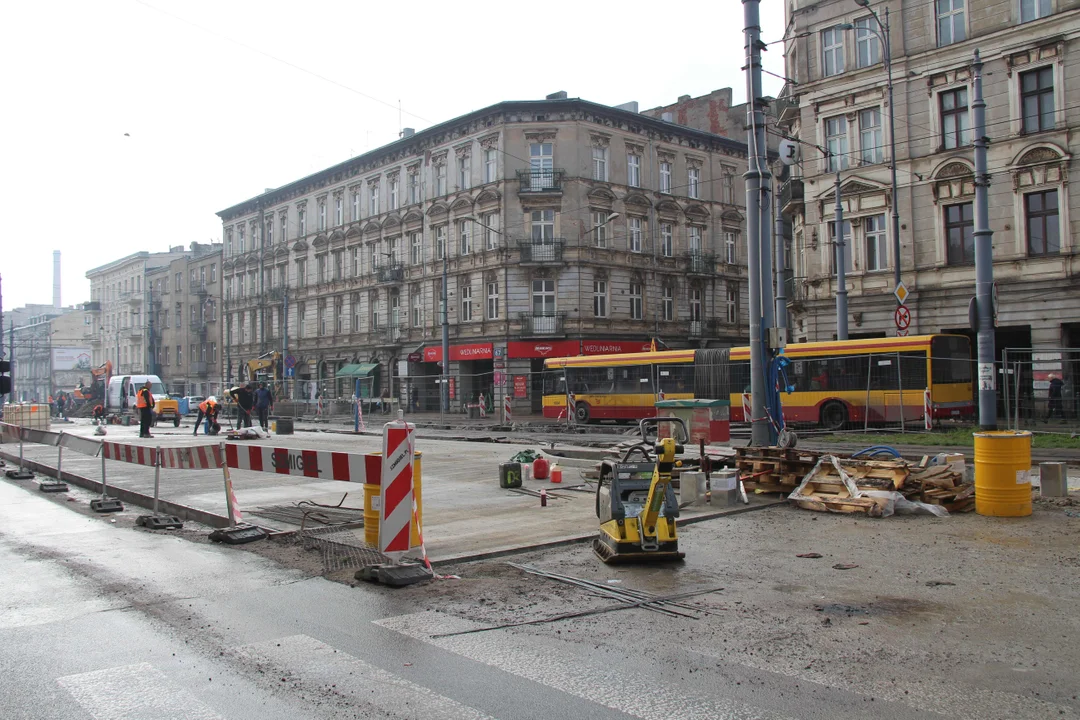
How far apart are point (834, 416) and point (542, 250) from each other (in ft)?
66.6

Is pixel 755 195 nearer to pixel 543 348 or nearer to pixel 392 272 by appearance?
pixel 543 348

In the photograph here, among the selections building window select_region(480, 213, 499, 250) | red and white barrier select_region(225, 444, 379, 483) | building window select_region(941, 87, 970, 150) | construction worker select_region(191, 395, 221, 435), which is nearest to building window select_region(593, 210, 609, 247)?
building window select_region(480, 213, 499, 250)

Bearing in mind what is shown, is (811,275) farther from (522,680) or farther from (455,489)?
(522,680)

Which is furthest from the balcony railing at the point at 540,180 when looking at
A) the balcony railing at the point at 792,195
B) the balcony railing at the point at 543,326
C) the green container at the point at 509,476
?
the green container at the point at 509,476

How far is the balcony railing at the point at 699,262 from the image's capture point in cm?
4669

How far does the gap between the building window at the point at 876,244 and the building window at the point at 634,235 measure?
1493cm

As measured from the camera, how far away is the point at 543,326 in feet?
135

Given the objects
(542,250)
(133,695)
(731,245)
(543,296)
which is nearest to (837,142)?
(542,250)

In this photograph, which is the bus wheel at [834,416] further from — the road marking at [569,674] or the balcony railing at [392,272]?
the balcony railing at [392,272]

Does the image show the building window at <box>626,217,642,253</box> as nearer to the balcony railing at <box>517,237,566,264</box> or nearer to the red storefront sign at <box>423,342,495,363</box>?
the balcony railing at <box>517,237,566,264</box>

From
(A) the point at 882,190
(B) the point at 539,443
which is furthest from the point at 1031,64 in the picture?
(B) the point at 539,443

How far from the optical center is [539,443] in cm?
2238

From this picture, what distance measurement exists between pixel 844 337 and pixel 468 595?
22474 millimetres

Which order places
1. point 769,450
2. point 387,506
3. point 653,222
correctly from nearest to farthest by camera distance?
point 387,506 < point 769,450 < point 653,222
